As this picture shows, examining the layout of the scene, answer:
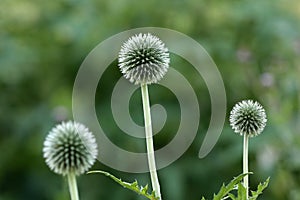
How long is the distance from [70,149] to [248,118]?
41cm

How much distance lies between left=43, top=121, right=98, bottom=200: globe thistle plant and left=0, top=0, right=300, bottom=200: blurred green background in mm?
1252

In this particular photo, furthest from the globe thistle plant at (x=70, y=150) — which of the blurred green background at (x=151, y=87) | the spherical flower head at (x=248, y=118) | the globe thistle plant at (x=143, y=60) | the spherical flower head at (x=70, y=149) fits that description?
the blurred green background at (x=151, y=87)

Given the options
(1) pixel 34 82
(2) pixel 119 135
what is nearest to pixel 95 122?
(2) pixel 119 135

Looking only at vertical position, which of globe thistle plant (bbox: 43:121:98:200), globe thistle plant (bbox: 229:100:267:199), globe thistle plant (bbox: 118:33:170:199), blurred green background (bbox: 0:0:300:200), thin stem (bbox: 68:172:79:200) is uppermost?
blurred green background (bbox: 0:0:300:200)

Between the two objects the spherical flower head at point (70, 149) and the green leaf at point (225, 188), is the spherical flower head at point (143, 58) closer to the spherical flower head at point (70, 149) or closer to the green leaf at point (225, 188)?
the spherical flower head at point (70, 149)

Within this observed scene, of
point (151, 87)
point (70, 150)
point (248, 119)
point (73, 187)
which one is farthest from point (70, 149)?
point (151, 87)

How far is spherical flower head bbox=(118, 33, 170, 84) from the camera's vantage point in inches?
51.6

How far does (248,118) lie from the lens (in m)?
1.23

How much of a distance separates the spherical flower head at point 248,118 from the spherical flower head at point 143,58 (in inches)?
7.1

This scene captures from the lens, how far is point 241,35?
3.33m

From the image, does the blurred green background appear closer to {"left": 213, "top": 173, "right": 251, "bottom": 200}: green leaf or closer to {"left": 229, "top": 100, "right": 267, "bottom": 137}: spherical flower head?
{"left": 229, "top": 100, "right": 267, "bottom": 137}: spherical flower head

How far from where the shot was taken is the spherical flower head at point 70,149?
1306mm

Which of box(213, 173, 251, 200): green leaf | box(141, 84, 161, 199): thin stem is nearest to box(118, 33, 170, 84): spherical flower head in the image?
box(141, 84, 161, 199): thin stem

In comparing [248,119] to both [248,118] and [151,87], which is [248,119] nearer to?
[248,118]
